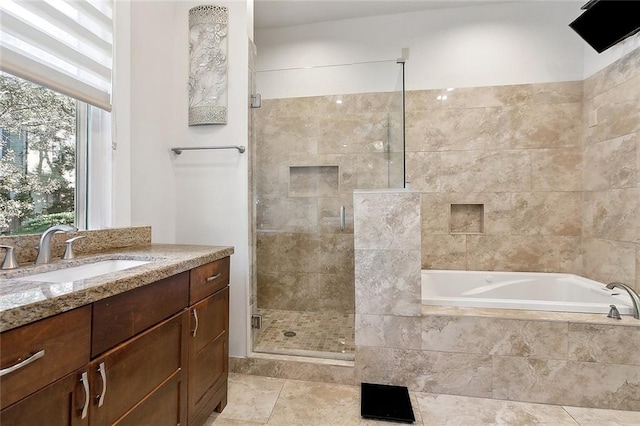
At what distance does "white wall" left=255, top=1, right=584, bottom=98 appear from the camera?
2.49 metres

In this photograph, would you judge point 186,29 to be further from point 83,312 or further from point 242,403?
point 242,403

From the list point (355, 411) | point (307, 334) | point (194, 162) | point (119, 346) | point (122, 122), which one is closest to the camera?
point (119, 346)

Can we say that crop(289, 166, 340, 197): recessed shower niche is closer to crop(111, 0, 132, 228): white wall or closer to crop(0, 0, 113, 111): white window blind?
crop(111, 0, 132, 228): white wall

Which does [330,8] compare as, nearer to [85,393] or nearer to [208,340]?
[208,340]

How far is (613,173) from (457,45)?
167 cm

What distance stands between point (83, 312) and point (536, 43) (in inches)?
142

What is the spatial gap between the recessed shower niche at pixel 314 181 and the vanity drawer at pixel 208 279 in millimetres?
1215

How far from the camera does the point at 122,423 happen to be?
0.88 m

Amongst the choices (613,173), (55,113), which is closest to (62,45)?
(55,113)

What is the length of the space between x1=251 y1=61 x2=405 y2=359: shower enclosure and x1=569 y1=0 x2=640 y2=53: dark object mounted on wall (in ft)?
4.04

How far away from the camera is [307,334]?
7.46 ft

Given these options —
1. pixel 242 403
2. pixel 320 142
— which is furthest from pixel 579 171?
pixel 242 403

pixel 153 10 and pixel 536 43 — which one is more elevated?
pixel 536 43

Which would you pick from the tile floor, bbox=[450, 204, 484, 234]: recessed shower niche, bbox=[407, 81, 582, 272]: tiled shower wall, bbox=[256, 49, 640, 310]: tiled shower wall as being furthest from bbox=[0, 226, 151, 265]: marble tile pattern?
bbox=[450, 204, 484, 234]: recessed shower niche
